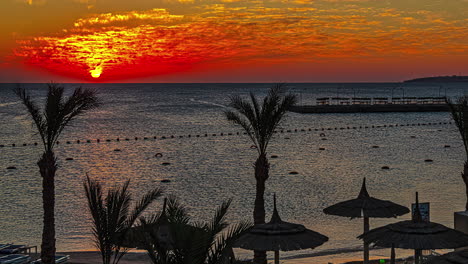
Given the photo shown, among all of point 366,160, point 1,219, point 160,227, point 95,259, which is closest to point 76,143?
point 366,160

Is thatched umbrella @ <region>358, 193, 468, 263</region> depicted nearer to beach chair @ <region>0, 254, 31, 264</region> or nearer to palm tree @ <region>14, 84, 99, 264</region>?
palm tree @ <region>14, 84, 99, 264</region>

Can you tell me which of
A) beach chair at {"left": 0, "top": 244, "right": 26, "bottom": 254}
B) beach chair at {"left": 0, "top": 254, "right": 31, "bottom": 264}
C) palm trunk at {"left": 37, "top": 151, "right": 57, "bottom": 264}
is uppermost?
palm trunk at {"left": 37, "top": 151, "right": 57, "bottom": 264}

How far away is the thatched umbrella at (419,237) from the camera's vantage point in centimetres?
1316

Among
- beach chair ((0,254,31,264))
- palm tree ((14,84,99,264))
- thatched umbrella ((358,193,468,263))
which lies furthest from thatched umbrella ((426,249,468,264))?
beach chair ((0,254,31,264))

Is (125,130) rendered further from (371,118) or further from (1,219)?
(1,219)

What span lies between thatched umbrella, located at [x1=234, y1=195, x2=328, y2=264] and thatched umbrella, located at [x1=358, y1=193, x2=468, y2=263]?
1671 millimetres

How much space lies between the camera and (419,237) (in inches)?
526

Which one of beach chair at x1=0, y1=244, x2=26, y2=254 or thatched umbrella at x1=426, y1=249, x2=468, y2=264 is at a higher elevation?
thatched umbrella at x1=426, y1=249, x2=468, y2=264

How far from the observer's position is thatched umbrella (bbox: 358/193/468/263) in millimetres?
13156

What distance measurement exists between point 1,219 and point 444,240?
2753 cm

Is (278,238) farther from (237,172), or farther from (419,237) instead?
(237,172)

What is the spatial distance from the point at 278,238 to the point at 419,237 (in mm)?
3411

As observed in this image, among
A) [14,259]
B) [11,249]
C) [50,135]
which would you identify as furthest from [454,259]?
[11,249]

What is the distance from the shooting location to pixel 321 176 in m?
48.9
